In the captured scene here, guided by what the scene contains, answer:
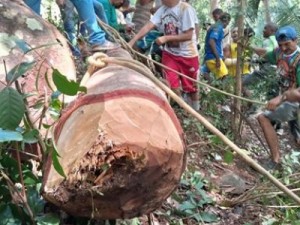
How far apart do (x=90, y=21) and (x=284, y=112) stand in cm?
270

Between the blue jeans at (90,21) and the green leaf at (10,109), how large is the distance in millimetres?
2170

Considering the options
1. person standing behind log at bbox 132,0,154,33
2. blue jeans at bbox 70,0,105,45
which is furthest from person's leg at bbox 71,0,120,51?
person standing behind log at bbox 132,0,154,33

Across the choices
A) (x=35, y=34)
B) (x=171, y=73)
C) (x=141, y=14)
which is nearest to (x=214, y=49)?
(x=141, y=14)

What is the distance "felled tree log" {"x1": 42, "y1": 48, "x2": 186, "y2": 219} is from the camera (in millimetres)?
2086

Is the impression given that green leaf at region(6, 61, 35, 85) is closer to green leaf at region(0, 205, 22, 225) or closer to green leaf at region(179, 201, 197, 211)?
green leaf at region(0, 205, 22, 225)

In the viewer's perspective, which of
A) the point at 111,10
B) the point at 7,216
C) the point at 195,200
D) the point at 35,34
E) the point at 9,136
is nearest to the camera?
the point at 9,136

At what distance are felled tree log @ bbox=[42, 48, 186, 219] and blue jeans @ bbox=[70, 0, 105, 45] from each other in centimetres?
177

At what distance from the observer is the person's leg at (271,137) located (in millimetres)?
5887

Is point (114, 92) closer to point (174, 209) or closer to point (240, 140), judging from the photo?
point (174, 209)

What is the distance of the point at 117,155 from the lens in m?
2.06

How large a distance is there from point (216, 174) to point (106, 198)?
2.97 metres

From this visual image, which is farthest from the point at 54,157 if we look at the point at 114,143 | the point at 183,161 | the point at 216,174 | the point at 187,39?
the point at 187,39

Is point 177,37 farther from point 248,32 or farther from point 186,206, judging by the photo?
point 186,206

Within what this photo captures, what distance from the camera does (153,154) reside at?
2.14 m
